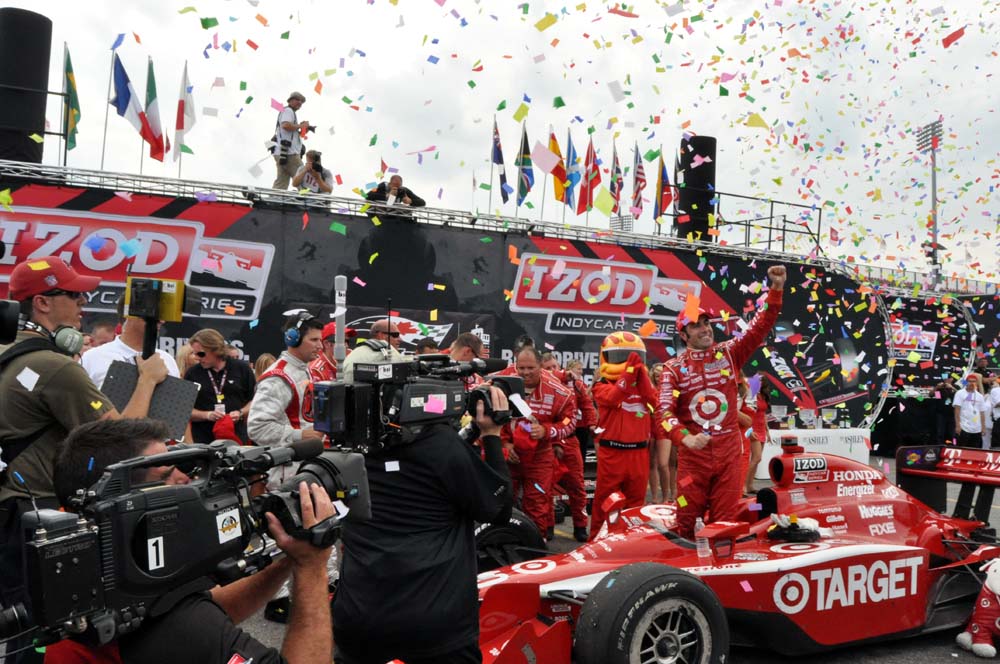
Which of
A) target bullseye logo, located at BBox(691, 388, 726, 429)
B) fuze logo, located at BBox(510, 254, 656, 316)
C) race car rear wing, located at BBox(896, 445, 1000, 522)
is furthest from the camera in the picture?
fuze logo, located at BBox(510, 254, 656, 316)

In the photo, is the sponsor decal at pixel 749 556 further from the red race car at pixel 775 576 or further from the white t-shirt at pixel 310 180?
the white t-shirt at pixel 310 180

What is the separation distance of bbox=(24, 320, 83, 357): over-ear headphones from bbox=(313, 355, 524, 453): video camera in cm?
112

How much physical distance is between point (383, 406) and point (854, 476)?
3.44 m

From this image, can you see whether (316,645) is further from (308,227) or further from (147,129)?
(147,129)

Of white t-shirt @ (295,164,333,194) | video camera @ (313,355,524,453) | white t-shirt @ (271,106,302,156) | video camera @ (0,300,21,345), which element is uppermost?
white t-shirt @ (271,106,302,156)

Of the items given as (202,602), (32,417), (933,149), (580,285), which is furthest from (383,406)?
(933,149)

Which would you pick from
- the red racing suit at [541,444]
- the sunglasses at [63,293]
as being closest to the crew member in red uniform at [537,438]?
the red racing suit at [541,444]

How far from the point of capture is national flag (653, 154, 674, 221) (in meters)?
16.7

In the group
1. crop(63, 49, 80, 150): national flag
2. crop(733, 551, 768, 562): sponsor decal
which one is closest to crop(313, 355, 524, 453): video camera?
crop(733, 551, 768, 562): sponsor decal

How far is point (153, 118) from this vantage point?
11148 millimetres

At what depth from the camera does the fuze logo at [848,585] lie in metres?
4.09

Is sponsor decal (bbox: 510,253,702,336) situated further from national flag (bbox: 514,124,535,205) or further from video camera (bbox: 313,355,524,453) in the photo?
video camera (bbox: 313,355,524,453)

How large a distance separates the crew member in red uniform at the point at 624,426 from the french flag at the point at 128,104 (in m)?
7.68

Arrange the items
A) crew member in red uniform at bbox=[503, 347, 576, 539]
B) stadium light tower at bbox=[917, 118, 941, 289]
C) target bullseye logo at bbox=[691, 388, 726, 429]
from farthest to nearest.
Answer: stadium light tower at bbox=[917, 118, 941, 289]
crew member in red uniform at bbox=[503, 347, 576, 539]
target bullseye logo at bbox=[691, 388, 726, 429]
